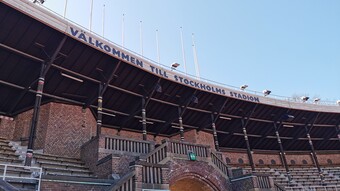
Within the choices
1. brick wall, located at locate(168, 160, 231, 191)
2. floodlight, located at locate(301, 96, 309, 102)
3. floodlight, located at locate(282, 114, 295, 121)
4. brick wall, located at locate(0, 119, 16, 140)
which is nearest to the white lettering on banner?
floodlight, located at locate(282, 114, 295, 121)

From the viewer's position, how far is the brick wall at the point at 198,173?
1476 centimetres

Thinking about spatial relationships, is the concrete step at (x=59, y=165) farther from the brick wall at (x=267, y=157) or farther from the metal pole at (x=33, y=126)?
the brick wall at (x=267, y=157)

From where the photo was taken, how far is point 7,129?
20.2 meters

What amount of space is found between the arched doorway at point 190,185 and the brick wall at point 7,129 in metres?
12.0

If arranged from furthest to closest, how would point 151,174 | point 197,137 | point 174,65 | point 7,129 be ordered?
point 197,137, point 174,65, point 7,129, point 151,174

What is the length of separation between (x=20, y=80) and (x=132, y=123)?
33.1 feet

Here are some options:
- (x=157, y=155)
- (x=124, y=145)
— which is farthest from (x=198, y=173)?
(x=124, y=145)

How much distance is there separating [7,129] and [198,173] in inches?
537

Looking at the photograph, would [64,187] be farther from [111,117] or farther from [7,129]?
[111,117]

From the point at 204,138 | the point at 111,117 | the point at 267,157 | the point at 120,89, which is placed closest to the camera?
the point at 120,89

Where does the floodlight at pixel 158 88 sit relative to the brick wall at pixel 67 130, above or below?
above

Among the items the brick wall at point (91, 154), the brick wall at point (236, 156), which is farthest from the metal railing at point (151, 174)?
the brick wall at point (236, 156)

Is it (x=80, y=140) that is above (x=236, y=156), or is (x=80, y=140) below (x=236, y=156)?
below

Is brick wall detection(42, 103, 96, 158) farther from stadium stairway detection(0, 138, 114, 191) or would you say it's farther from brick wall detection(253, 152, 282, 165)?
brick wall detection(253, 152, 282, 165)
